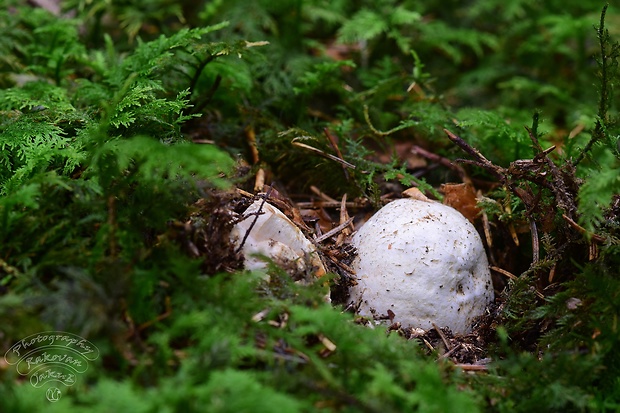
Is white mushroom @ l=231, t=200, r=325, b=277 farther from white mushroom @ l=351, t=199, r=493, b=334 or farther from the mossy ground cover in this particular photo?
white mushroom @ l=351, t=199, r=493, b=334

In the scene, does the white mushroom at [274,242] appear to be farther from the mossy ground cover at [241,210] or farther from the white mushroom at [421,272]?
the white mushroom at [421,272]

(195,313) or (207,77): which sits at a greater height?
(207,77)

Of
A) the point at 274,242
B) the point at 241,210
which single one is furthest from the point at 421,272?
the point at 241,210

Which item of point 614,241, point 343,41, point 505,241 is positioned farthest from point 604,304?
point 343,41

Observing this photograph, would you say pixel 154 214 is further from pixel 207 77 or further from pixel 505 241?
pixel 505 241

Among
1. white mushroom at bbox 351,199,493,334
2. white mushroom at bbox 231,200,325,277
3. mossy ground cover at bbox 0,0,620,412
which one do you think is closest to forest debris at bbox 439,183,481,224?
mossy ground cover at bbox 0,0,620,412
